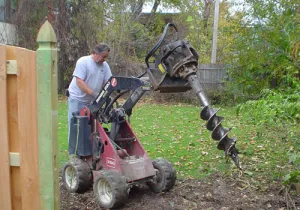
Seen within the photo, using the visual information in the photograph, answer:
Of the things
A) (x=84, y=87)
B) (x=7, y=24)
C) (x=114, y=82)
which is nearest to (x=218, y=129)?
(x=114, y=82)

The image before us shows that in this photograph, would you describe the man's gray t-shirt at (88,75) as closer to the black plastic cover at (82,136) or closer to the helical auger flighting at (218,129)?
the black plastic cover at (82,136)

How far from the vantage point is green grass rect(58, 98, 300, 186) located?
18.6 ft

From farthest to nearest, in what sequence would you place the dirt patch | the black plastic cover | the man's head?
the man's head, the black plastic cover, the dirt patch

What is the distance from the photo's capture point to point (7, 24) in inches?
711

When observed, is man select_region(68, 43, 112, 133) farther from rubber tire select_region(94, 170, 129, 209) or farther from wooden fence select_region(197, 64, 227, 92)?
wooden fence select_region(197, 64, 227, 92)

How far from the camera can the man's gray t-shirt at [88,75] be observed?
563 centimetres

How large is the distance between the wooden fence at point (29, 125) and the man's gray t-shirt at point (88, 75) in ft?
9.67

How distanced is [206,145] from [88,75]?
11.4 ft

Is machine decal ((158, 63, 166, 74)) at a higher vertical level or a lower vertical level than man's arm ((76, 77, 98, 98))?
higher

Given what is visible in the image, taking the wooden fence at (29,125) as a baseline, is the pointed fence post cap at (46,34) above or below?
above

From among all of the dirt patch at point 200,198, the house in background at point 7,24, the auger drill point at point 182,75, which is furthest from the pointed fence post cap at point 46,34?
the house in background at point 7,24

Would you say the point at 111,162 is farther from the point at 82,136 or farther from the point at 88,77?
the point at 88,77

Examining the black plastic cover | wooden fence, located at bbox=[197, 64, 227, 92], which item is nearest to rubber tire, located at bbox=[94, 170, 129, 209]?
the black plastic cover

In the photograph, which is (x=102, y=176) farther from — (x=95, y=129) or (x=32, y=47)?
(x=32, y=47)
